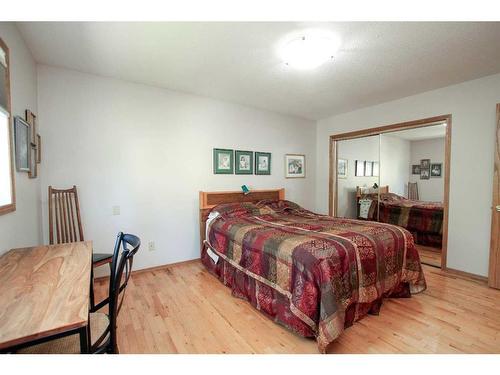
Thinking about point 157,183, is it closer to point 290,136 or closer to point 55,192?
point 55,192

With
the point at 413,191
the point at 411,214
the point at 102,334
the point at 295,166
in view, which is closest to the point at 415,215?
the point at 411,214

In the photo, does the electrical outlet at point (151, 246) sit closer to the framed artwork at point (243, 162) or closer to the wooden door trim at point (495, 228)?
the framed artwork at point (243, 162)

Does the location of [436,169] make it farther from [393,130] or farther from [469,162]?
[393,130]

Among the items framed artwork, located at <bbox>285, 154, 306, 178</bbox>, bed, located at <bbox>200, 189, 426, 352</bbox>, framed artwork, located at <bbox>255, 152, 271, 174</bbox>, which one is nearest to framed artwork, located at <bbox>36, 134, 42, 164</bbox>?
bed, located at <bbox>200, 189, 426, 352</bbox>

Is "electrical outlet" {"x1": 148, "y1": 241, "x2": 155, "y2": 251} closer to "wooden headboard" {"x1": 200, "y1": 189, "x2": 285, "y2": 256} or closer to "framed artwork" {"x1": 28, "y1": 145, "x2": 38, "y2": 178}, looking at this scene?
"wooden headboard" {"x1": 200, "y1": 189, "x2": 285, "y2": 256}

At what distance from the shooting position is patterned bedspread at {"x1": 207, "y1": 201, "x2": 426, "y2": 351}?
165 centimetres

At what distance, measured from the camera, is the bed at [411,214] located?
3.26 metres

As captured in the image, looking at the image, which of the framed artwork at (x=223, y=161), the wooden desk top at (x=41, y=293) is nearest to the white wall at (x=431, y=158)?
the framed artwork at (x=223, y=161)

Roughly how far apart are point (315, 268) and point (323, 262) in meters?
0.07

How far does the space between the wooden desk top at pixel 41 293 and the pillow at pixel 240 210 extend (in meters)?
1.72

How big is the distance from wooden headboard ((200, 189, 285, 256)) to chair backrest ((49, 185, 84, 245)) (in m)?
1.41

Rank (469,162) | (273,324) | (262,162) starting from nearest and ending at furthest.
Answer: (273,324) → (469,162) → (262,162)

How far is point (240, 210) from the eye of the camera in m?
3.20

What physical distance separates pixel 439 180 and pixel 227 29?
10.7ft
